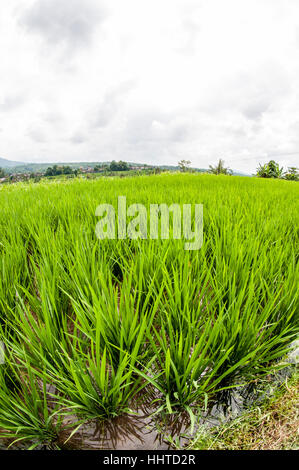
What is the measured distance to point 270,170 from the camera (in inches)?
755

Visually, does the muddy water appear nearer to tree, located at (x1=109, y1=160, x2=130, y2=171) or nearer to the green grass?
the green grass

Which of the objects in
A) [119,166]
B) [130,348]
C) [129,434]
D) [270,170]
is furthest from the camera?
[119,166]

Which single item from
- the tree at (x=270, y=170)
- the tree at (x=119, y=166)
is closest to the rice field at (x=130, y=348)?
the tree at (x=270, y=170)

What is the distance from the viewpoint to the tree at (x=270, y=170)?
1880cm

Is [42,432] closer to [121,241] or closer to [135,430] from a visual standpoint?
[135,430]

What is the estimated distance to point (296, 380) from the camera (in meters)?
0.75

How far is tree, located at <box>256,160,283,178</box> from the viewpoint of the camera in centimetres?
1880

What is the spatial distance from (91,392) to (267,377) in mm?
593

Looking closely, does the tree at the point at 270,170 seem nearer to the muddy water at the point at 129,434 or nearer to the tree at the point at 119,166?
the tree at the point at 119,166

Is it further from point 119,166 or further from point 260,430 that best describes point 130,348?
point 119,166

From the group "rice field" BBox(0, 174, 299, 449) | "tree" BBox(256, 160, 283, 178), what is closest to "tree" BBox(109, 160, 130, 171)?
"tree" BBox(256, 160, 283, 178)

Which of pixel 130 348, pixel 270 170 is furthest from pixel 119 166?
pixel 130 348
